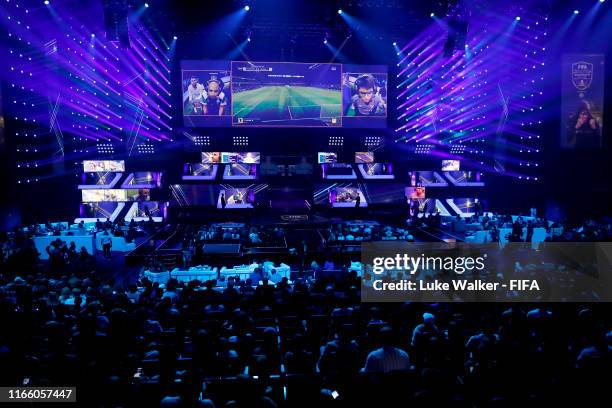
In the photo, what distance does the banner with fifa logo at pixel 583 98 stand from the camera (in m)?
17.6

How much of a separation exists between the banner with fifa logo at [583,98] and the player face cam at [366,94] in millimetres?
8694

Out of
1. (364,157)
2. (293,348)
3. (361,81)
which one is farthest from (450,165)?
(293,348)

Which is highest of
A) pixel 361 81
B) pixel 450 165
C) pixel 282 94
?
pixel 361 81

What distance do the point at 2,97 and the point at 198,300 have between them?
43.3 ft

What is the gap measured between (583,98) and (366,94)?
9676 mm

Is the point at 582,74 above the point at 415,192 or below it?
above

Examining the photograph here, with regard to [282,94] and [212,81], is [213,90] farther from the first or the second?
[282,94]

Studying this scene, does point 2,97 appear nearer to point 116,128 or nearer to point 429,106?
point 116,128

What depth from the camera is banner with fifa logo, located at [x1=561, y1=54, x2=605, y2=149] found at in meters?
17.6

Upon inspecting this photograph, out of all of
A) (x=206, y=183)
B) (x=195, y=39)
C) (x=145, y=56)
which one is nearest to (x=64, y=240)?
(x=206, y=183)

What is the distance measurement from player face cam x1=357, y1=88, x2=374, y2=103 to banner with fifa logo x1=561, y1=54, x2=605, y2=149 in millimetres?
8694

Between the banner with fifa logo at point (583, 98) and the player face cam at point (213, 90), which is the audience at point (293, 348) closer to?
the banner with fifa logo at point (583, 98)

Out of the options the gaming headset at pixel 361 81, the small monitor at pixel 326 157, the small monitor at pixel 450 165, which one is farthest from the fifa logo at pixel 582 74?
the small monitor at pixel 326 157

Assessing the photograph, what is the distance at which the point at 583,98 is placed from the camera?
696 inches
